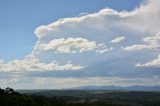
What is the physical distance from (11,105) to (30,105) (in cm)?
1033

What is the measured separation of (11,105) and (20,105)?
19.4 feet

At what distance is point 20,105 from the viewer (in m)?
196

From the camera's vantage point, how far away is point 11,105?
198m

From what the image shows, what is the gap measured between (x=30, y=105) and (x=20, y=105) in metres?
6.07

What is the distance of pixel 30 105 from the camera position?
655ft
